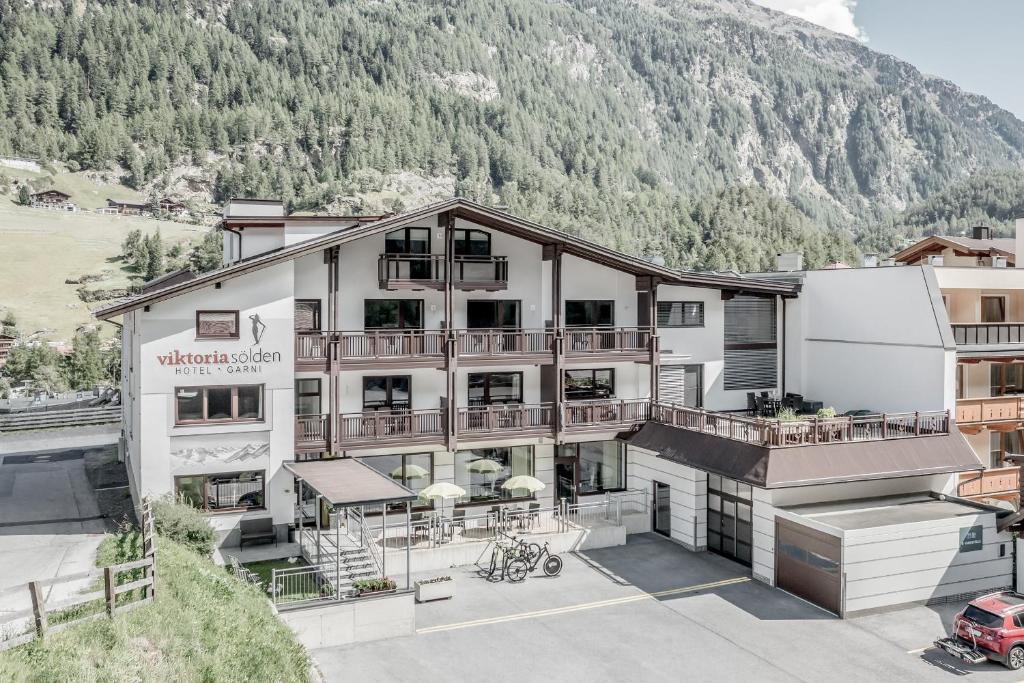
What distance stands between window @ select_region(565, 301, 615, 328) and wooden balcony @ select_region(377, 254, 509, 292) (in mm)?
2918

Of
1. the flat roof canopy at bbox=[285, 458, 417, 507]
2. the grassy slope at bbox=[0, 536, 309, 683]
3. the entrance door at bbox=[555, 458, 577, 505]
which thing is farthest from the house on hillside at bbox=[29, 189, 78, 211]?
the grassy slope at bbox=[0, 536, 309, 683]

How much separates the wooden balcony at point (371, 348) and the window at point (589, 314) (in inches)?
220

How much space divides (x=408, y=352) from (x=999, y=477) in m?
21.4

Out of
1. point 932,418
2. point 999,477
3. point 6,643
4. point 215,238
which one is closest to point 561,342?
point 932,418

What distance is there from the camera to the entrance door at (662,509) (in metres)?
29.0

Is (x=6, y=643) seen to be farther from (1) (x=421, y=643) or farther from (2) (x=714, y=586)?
(2) (x=714, y=586)

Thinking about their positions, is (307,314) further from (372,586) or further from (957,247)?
(957,247)

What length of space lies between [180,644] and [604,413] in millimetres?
18366

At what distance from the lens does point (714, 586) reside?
956 inches

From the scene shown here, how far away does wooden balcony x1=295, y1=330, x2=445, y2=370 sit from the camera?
26.1 metres

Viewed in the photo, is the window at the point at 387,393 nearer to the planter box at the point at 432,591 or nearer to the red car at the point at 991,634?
the planter box at the point at 432,591

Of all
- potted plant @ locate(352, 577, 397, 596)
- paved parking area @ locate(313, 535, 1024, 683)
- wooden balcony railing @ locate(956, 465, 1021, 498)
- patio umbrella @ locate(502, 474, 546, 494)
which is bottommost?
paved parking area @ locate(313, 535, 1024, 683)

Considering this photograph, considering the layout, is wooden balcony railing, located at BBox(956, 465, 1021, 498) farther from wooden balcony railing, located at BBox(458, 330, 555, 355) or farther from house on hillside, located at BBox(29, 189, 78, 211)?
house on hillside, located at BBox(29, 189, 78, 211)

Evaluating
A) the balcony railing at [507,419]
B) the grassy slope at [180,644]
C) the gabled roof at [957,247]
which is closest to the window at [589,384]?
the balcony railing at [507,419]
